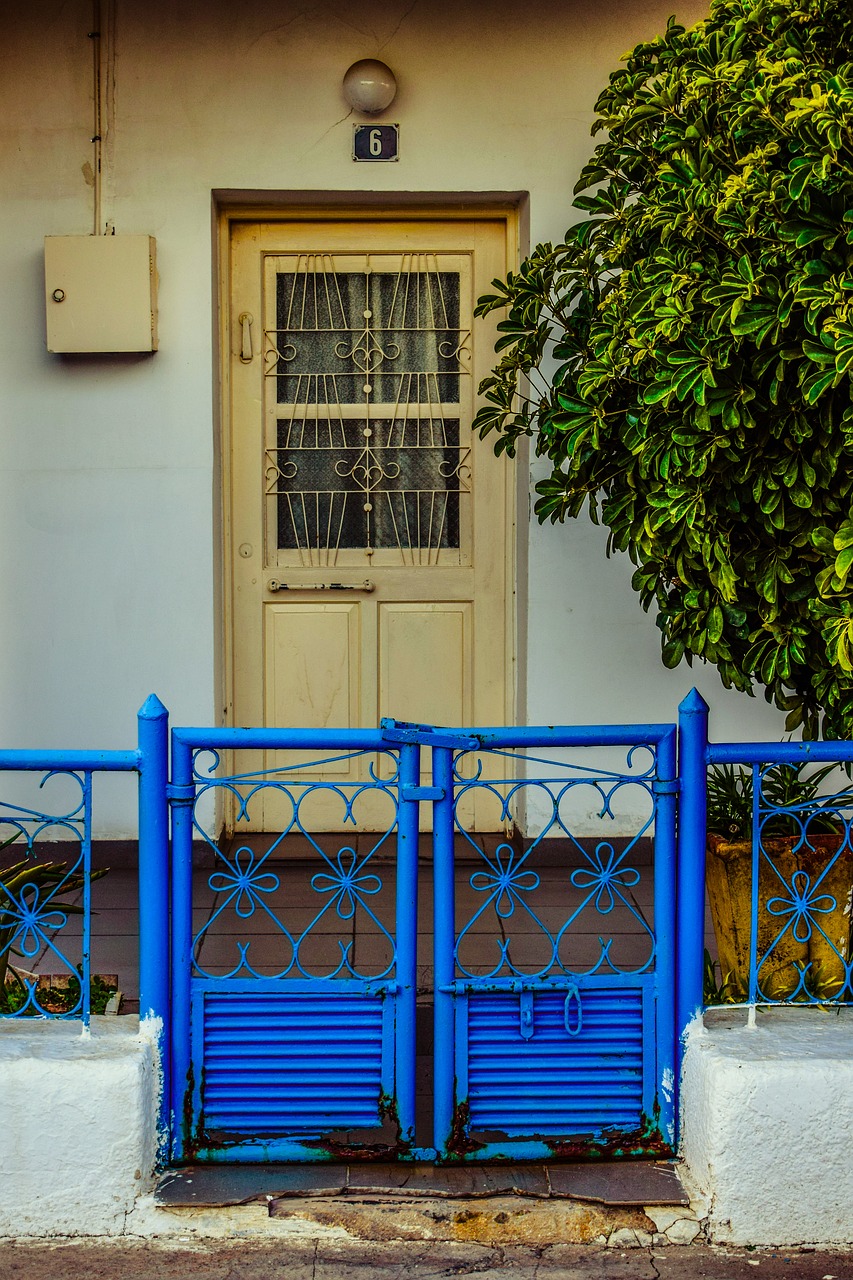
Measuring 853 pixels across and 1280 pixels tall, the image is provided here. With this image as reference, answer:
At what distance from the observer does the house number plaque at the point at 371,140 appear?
4809 mm

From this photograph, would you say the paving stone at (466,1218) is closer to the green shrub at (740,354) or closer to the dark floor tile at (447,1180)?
the dark floor tile at (447,1180)

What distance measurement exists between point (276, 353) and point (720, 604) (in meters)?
2.64

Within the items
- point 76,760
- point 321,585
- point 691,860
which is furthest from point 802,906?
point 321,585

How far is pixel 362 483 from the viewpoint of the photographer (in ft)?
16.9

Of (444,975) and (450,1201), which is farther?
(444,975)

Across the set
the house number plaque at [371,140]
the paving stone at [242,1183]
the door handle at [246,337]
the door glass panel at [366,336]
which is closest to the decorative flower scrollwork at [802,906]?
the paving stone at [242,1183]

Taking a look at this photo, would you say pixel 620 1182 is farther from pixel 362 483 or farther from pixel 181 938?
pixel 362 483

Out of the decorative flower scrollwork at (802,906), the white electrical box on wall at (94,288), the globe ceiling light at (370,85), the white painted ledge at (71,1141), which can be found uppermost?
the globe ceiling light at (370,85)

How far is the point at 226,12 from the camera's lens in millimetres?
4773

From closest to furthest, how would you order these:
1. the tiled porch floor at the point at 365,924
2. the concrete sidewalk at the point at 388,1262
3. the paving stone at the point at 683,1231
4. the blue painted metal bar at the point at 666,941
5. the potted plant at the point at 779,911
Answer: the concrete sidewalk at the point at 388,1262 < the paving stone at the point at 683,1231 < the blue painted metal bar at the point at 666,941 < the potted plant at the point at 779,911 < the tiled porch floor at the point at 365,924

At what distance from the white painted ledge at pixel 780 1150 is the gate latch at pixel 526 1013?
17.1 inches

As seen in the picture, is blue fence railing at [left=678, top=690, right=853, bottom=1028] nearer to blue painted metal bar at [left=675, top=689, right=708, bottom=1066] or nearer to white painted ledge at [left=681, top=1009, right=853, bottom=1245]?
blue painted metal bar at [left=675, top=689, right=708, bottom=1066]

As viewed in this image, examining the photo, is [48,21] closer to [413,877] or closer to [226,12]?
[226,12]

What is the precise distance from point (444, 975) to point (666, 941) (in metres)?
0.55
